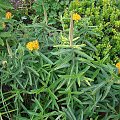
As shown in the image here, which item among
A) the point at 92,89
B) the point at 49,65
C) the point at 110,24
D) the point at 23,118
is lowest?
the point at 23,118

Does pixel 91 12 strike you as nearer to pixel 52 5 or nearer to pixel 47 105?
pixel 52 5

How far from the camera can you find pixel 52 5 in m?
3.56

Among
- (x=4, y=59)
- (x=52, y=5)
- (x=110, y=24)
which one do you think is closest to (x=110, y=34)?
(x=110, y=24)

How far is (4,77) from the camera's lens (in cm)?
241

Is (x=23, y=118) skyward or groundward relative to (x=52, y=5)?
groundward

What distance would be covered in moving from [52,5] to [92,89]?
148 centimetres

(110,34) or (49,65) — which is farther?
(110,34)

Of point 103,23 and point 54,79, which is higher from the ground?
point 103,23

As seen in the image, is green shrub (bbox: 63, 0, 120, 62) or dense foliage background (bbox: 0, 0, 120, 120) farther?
green shrub (bbox: 63, 0, 120, 62)

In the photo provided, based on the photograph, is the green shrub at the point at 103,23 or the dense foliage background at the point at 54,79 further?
the green shrub at the point at 103,23

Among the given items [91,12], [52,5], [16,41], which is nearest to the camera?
[16,41]

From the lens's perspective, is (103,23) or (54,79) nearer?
(54,79)

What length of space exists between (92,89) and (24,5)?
177 cm

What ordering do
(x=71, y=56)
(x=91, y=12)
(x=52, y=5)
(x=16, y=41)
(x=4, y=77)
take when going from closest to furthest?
(x=71, y=56), (x=4, y=77), (x=16, y=41), (x=91, y=12), (x=52, y=5)
